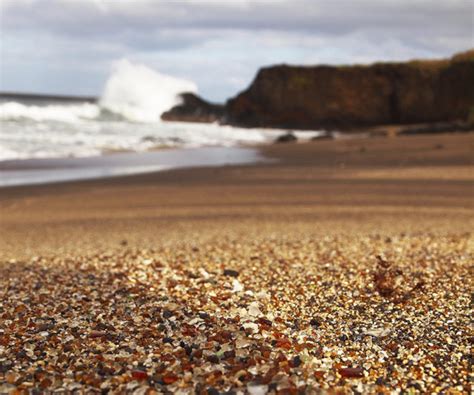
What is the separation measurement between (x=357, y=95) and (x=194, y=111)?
15.1m

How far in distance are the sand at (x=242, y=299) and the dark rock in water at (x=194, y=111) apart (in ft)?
123

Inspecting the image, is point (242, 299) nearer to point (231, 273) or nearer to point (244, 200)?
point (231, 273)

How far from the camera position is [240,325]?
3.34m

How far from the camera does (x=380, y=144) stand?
22.8 meters

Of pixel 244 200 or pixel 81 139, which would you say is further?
pixel 81 139

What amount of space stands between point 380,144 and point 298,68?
20.9 metres

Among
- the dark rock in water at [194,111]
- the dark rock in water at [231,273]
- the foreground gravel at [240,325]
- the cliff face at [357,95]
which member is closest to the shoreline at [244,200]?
the foreground gravel at [240,325]

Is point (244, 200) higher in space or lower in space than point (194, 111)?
lower

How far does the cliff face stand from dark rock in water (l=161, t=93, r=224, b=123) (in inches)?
121

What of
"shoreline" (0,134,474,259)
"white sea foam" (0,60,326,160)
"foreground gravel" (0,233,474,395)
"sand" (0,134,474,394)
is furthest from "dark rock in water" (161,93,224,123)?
"foreground gravel" (0,233,474,395)

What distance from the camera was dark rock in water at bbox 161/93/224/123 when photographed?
47034 mm

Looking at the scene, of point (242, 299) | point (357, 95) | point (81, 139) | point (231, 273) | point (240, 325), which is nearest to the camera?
point (240, 325)

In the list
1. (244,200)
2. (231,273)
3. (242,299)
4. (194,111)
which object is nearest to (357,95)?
(194,111)

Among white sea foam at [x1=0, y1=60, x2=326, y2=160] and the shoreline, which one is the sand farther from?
white sea foam at [x1=0, y1=60, x2=326, y2=160]
